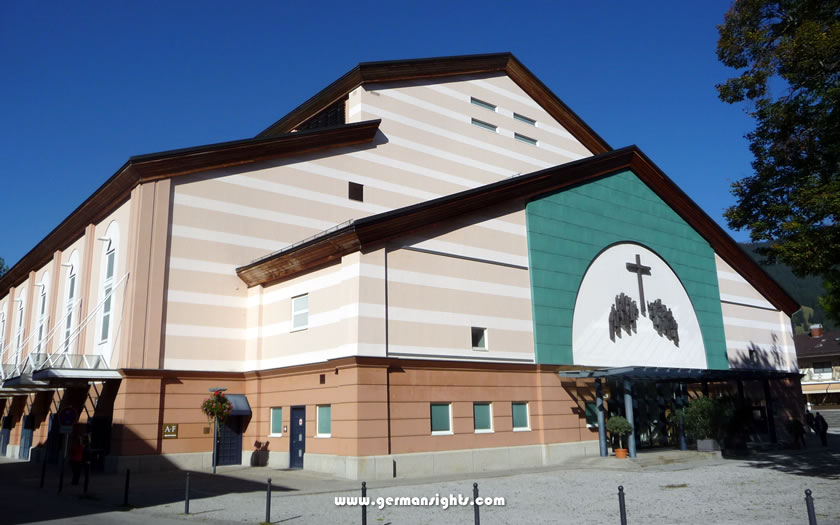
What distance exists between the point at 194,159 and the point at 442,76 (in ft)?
49.4

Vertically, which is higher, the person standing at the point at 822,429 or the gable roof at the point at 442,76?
the gable roof at the point at 442,76

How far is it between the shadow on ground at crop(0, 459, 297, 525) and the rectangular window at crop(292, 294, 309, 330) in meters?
5.60

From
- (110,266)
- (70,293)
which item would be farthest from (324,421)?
(70,293)

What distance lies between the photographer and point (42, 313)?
39281 millimetres

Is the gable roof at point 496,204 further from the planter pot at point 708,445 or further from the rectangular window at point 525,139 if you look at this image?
the planter pot at point 708,445

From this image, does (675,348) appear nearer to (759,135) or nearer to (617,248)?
(617,248)

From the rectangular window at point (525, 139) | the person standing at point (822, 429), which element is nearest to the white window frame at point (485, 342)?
the rectangular window at point (525, 139)

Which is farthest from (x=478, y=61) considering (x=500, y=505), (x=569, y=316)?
(x=500, y=505)

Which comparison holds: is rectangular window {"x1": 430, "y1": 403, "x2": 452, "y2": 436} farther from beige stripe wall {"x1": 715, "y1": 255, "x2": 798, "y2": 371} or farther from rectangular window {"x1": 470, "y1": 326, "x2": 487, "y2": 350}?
beige stripe wall {"x1": 715, "y1": 255, "x2": 798, "y2": 371}

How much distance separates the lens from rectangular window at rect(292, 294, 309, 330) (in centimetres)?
2622

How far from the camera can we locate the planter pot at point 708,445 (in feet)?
91.5

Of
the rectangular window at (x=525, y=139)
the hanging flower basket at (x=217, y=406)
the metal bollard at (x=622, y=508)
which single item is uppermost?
the rectangular window at (x=525, y=139)

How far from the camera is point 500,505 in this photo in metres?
16.5

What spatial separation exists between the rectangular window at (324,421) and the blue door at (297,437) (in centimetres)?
103
